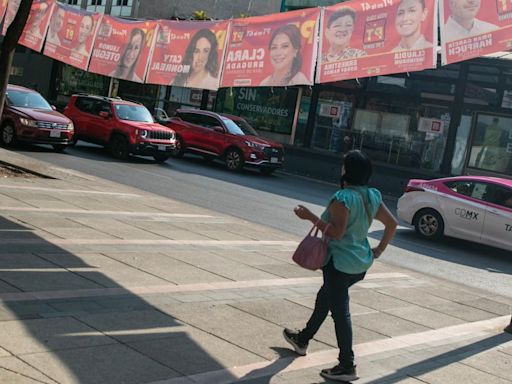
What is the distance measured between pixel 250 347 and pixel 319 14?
18.0 meters

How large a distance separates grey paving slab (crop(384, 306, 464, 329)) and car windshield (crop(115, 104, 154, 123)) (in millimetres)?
15133

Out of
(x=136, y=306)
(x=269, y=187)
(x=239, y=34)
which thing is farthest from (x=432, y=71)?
(x=136, y=306)

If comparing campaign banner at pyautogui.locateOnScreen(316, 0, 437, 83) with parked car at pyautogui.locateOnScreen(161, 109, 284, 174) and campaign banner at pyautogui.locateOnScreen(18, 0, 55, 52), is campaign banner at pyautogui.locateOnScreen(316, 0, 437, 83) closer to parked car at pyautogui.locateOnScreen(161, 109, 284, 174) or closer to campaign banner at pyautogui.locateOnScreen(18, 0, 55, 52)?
parked car at pyautogui.locateOnScreen(161, 109, 284, 174)

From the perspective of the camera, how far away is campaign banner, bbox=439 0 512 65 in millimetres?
17203

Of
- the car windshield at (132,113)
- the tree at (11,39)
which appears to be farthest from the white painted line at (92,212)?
the car windshield at (132,113)

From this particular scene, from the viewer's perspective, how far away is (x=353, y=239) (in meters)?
4.76

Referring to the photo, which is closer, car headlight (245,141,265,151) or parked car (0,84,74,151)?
parked car (0,84,74,151)

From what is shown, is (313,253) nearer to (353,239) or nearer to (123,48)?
(353,239)

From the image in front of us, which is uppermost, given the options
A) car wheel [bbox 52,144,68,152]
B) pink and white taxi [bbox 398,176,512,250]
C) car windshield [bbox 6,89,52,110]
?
car windshield [bbox 6,89,52,110]

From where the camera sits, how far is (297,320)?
630cm

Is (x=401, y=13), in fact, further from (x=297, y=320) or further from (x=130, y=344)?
(x=130, y=344)

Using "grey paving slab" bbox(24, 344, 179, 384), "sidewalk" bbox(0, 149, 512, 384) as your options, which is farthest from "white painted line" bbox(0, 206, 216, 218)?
"grey paving slab" bbox(24, 344, 179, 384)

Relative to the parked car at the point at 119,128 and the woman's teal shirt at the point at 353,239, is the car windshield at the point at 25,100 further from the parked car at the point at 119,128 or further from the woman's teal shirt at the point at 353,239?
the woman's teal shirt at the point at 353,239

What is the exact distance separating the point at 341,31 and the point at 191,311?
16381 millimetres
